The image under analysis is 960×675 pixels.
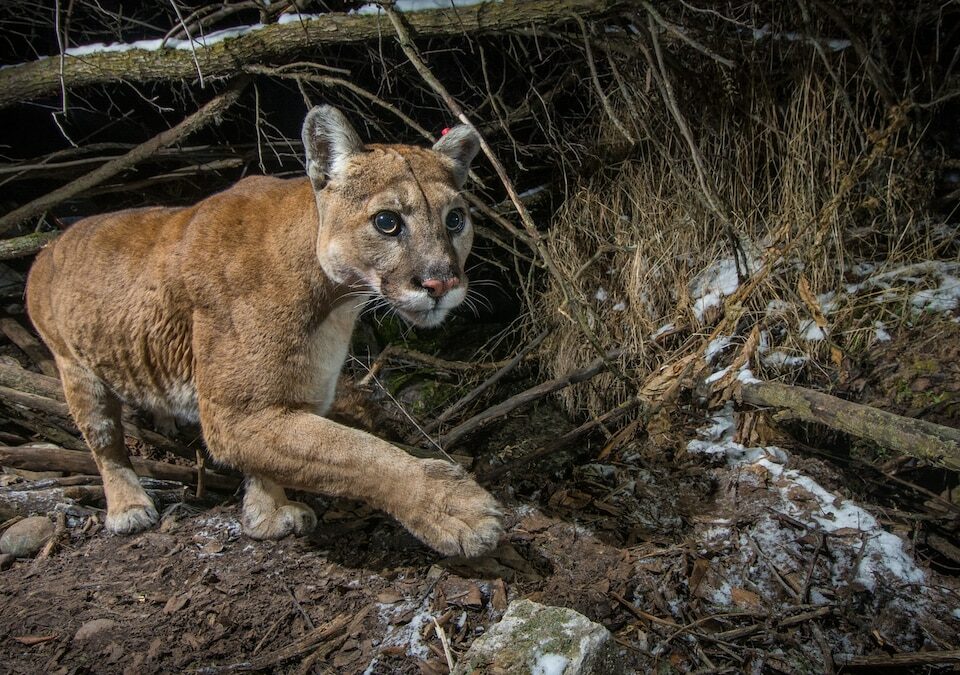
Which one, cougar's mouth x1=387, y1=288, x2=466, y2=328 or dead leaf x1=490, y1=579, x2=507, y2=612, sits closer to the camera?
dead leaf x1=490, y1=579, x2=507, y2=612

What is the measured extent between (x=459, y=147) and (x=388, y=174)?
52 cm

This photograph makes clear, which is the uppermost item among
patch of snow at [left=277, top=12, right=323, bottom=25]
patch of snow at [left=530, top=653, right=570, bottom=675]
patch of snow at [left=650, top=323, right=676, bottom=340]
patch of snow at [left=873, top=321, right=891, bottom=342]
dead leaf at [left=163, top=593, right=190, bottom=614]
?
patch of snow at [left=277, top=12, right=323, bottom=25]

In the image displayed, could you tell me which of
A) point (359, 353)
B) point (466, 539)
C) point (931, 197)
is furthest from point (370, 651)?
point (931, 197)

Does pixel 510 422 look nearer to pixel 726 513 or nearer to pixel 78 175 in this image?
pixel 726 513

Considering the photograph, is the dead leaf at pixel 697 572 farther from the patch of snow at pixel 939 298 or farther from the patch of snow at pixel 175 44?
the patch of snow at pixel 175 44

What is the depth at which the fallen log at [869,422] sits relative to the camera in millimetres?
2475

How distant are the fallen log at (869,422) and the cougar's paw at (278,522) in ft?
7.68

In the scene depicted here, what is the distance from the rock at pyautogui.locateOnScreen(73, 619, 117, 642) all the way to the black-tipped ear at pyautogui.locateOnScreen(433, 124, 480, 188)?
97.9 inches

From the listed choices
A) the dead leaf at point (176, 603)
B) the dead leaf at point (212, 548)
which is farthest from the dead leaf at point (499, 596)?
the dead leaf at point (212, 548)

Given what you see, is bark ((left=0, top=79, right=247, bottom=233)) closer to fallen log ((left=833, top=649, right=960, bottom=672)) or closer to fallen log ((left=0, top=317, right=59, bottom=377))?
fallen log ((left=0, top=317, right=59, bottom=377))

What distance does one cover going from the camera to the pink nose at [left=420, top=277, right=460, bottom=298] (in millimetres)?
2775

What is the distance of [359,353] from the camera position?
5238 millimetres

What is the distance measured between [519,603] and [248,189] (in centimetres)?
243

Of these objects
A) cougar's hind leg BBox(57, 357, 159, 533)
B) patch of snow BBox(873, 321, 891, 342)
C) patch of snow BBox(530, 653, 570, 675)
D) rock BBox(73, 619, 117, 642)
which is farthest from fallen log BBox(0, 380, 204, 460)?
patch of snow BBox(873, 321, 891, 342)
